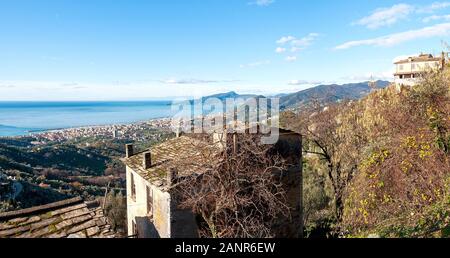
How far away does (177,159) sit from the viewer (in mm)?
13727

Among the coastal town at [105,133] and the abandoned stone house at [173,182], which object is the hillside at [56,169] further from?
the abandoned stone house at [173,182]

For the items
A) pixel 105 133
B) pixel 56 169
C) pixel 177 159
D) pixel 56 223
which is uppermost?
pixel 177 159

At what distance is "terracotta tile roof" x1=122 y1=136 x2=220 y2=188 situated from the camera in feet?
38.5

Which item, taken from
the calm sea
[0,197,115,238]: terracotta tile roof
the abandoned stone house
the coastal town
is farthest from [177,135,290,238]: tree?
the coastal town

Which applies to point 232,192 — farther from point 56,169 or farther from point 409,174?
point 56,169

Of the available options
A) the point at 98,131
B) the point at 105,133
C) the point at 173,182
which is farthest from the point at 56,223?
the point at 98,131

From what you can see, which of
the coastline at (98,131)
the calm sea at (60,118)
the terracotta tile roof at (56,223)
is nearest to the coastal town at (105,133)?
the coastline at (98,131)

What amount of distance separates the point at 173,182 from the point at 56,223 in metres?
4.94

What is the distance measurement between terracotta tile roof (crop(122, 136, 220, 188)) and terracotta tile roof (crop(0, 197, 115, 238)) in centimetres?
443

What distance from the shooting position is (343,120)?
21453mm
